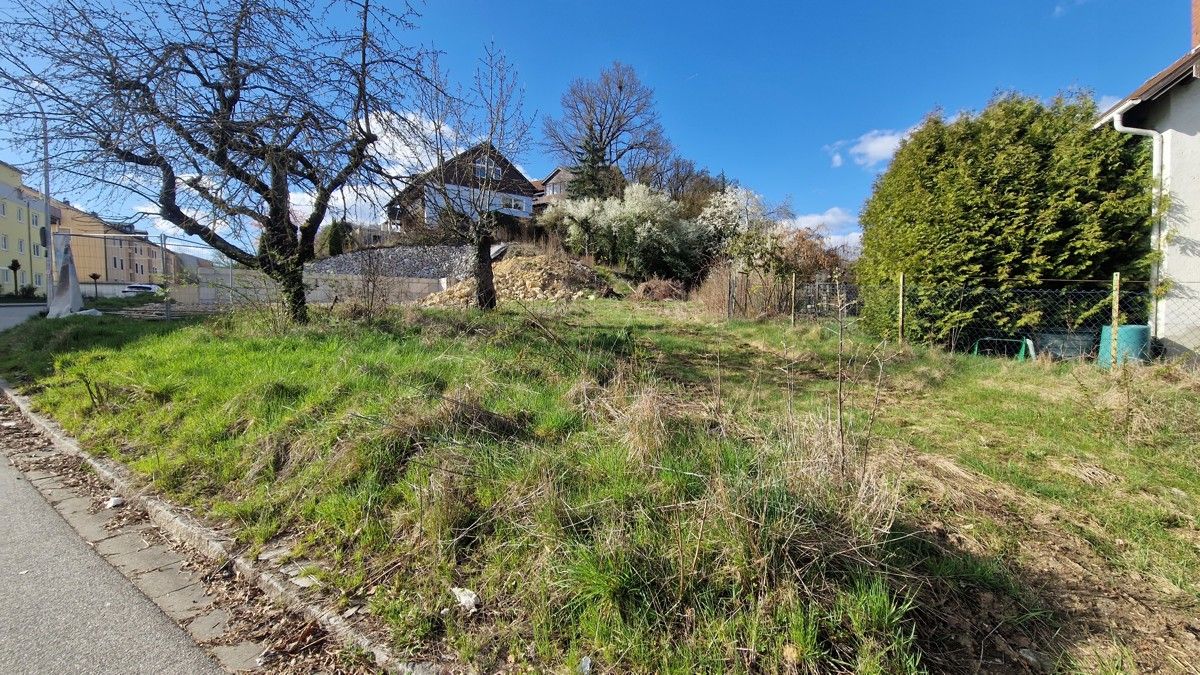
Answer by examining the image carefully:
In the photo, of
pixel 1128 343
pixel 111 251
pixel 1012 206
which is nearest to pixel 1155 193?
pixel 1012 206

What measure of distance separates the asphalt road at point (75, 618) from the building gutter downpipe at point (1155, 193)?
38.6 ft

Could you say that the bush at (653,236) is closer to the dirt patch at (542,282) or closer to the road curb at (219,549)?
the dirt patch at (542,282)

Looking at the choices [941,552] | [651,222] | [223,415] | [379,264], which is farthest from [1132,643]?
[651,222]

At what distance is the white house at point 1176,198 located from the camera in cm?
776

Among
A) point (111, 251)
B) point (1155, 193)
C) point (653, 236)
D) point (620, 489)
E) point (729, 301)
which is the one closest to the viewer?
point (620, 489)

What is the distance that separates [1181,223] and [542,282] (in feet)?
63.7

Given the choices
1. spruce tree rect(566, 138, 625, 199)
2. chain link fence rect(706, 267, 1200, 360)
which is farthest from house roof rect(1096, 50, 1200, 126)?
spruce tree rect(566, 138, 625, 199)

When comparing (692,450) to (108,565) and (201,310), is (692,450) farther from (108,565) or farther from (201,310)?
(201,310)

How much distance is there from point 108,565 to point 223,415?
183cm

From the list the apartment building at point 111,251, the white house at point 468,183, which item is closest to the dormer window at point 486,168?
the white house at point 468,183

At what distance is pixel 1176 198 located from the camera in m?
7.85

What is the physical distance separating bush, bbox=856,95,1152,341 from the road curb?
9.66m

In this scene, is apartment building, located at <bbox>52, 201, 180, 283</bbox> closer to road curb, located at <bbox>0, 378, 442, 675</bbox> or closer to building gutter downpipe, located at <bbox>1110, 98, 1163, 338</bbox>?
road curb, located at <bbox>0, 378, 442, 675</bbox>

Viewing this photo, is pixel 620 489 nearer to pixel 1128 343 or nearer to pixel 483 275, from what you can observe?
pixel 1128 343
